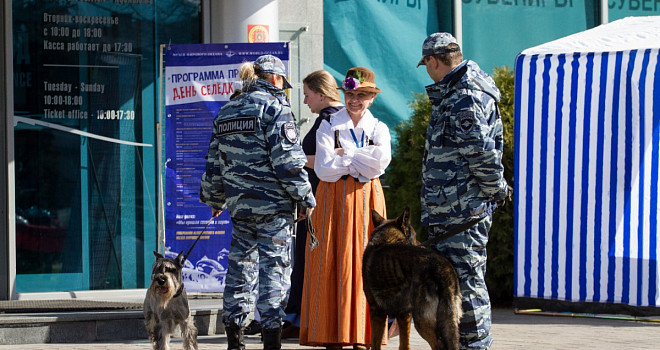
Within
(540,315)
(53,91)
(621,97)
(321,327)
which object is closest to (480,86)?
(321,327)

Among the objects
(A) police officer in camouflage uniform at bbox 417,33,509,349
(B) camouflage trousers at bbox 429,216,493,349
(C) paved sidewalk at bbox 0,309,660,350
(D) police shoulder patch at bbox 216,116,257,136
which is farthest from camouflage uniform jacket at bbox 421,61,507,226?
(C) paved sidewalk at bbox 0,309,660,350

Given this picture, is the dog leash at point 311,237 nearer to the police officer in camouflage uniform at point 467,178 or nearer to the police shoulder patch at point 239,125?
the police shoulder patch at point 239,125

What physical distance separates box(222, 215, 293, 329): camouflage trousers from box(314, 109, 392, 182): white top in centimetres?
60

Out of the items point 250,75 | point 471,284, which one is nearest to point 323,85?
point 250,75

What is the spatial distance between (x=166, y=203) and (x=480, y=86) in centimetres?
360

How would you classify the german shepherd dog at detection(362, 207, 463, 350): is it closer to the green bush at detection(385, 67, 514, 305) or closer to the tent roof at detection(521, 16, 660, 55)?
the tent roof at detection(521, 16, 660, 55)

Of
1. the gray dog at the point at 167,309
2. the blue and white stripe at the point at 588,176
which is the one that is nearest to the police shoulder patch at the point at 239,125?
the gray dog at the point at 167,309

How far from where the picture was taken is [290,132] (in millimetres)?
6551

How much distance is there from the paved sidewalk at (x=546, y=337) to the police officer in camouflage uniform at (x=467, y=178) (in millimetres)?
1571

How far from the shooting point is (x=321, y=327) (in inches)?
280

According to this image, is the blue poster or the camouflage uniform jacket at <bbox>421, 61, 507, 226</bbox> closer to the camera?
the camouflage uniform jacket at <bbox>421, 61, 507, 226</bbox>

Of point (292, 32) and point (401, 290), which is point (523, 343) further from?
point (292, 32)

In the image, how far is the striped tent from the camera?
29.3 feet

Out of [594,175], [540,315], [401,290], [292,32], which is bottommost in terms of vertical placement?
[540,315]
